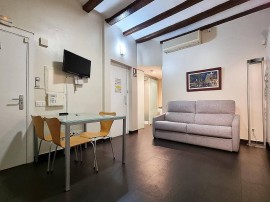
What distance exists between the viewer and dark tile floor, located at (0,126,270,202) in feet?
5.07

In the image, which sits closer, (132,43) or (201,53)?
(201,53)

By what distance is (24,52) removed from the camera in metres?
2.35

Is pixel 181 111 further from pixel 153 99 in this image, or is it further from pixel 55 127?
pixel 55 127

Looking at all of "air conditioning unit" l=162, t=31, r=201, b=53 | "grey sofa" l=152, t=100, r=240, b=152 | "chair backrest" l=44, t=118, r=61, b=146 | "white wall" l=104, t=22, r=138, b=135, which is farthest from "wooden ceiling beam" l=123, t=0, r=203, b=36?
"chair backrest" l=44, t=118, r=61, b=146

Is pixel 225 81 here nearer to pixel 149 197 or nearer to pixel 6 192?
pixel 149 197

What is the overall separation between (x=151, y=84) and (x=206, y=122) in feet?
11.7

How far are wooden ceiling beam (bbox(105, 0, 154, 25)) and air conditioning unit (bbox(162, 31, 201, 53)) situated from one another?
1.68m

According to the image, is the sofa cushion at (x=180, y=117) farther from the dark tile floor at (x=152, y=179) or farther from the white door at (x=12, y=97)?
the white door at (x=12, y=97)

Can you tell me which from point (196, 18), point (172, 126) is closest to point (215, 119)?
point (172, 126)

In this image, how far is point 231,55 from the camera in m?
3.68

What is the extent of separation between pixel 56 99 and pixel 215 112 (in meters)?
3.42

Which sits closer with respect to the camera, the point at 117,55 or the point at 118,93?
the point at 117,55

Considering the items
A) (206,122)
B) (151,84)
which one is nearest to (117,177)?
(206,122)

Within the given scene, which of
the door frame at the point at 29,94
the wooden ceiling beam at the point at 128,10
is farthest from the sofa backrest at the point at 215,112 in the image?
the door frame at the point at 29,94
